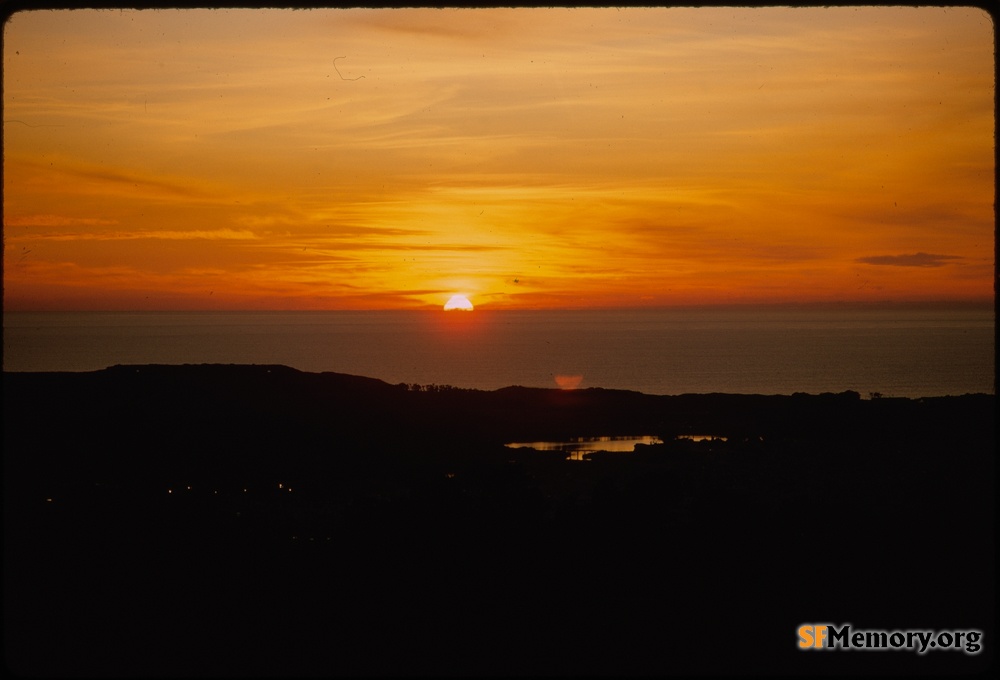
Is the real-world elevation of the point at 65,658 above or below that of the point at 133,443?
below

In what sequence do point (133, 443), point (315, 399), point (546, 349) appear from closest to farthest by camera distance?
point (133, 443) → point (315, 399) → point (546, 349)

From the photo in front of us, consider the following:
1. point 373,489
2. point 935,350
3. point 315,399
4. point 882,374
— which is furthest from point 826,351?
point 373,489

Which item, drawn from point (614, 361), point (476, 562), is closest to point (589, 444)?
point (476, 562)

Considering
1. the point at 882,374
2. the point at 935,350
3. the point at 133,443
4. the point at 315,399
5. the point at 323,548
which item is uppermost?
the point at 935,350

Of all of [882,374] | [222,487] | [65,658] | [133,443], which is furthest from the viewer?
[882,374]

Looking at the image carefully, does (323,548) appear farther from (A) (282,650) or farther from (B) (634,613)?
(B) (634,613)
